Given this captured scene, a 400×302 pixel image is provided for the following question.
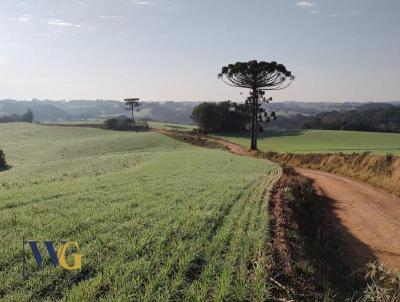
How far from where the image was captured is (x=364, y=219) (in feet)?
65.9

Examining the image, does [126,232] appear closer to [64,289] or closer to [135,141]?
[64,289]

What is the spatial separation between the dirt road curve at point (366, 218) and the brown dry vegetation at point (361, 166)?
1.26 metres

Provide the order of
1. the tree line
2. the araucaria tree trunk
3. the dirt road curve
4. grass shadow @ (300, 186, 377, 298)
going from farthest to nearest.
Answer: the tree line
the araucaria tree trunk
the dirt road curve
grass shadow @ (300, 186, 377, 298)

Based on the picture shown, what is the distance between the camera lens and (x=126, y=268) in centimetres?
848

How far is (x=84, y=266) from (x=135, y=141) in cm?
6217

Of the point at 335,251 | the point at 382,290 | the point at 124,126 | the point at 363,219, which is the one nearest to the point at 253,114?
the point at 363,219

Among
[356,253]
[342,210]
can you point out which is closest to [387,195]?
[342,210]

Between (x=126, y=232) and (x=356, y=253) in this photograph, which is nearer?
(x=126, y=232)

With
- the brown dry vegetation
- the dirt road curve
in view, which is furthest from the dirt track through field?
the brown dry vegetation

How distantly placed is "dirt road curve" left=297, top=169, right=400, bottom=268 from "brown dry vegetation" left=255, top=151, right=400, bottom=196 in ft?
4.13

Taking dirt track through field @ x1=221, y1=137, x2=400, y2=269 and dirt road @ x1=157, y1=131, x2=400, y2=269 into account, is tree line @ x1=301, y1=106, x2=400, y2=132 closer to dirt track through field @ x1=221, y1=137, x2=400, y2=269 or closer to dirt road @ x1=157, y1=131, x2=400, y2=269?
dirt road @ x1=157, y1=131, x2=400, y2=269

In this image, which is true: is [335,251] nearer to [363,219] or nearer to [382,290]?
[363,219]

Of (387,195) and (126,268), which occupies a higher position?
(126,268)

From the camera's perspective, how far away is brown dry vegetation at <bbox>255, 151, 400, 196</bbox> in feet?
94.8
